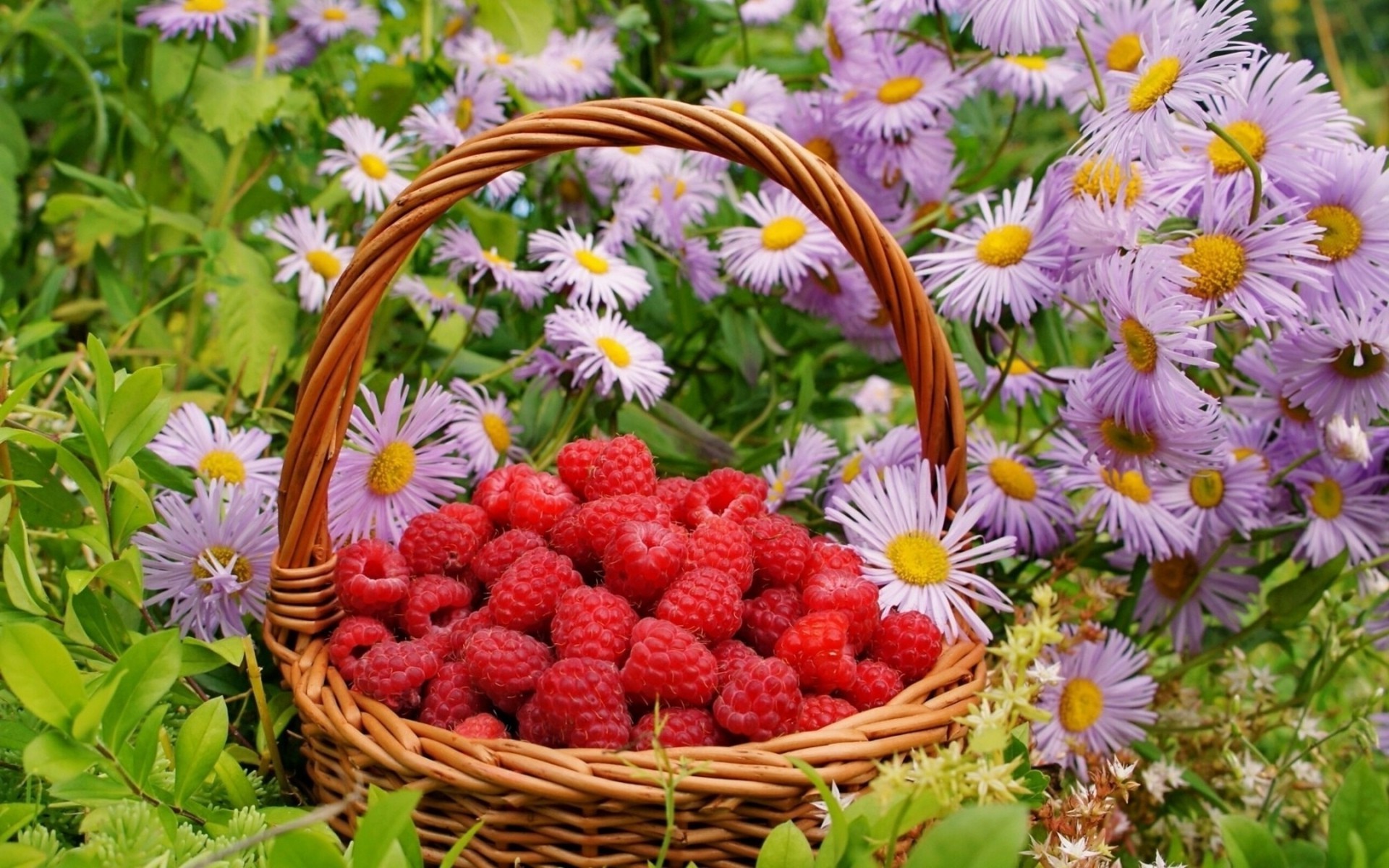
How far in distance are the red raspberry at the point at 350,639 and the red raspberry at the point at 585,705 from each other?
14 centimetres

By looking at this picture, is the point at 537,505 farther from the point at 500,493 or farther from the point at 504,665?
the point at 504,665

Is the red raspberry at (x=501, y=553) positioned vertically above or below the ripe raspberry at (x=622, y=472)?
below

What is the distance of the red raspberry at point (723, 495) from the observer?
2.76 feet

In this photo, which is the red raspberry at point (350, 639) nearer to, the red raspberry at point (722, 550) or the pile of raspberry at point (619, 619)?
the pile of raspberry at point (619, 619)

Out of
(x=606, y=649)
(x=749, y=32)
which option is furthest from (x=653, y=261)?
(x=606, y=649)

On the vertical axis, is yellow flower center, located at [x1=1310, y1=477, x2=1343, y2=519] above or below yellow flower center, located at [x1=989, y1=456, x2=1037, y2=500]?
above

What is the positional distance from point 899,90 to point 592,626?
2.43 ft

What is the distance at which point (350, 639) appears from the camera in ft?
2.48

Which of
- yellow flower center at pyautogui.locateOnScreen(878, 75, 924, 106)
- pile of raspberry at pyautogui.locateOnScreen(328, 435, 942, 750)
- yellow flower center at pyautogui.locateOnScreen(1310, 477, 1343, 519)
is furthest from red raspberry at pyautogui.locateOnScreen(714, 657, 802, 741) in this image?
yellow flower center at pyautogui.locateOnScreen(878, 75, 924, 106)

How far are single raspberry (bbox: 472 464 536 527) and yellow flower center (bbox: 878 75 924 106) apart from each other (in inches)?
23.1

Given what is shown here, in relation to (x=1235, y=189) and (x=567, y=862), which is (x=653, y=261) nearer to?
(x=1235, y=189)

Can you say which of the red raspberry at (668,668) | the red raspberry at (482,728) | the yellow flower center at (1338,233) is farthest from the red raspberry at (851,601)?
the yellow flower center at (1338,233)

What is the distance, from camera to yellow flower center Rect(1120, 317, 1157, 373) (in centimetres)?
83

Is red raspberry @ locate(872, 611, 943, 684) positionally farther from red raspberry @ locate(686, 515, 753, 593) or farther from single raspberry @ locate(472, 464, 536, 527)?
single raspberry @ locate(472, 464, 536, 527)
